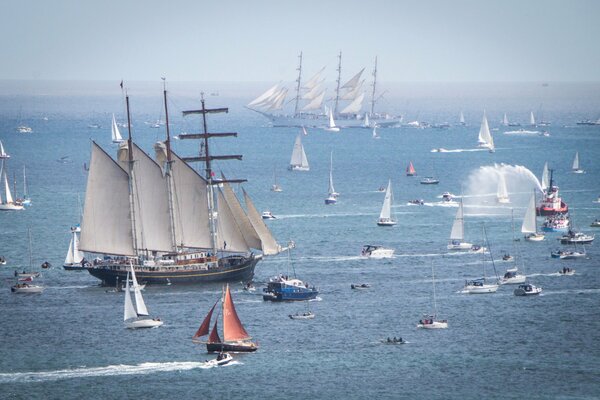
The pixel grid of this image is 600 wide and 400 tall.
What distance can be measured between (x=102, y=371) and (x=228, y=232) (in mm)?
41376

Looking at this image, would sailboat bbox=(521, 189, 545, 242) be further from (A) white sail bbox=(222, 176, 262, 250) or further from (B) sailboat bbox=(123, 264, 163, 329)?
(B) sailboat bbox=(123, 264, 163, 329)

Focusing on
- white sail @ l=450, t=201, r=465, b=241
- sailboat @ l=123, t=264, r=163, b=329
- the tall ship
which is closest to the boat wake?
sailboat @ l=123, t=264, r=163, b=329

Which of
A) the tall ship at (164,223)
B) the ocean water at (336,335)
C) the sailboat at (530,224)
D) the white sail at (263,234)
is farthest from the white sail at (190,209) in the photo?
the sailboat at (530,224)

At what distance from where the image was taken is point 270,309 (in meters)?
126

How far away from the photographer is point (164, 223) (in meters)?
144

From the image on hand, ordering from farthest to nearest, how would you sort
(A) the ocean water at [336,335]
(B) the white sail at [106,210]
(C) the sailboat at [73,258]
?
(C) the sailboat at [73,258] < (B) the white sail at [106,210] < (A) the ocean water at [336,335]

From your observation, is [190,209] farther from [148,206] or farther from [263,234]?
[263,234]

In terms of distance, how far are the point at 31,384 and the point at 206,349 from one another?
51.1 feet

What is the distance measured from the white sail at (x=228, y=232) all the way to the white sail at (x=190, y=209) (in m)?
1.62

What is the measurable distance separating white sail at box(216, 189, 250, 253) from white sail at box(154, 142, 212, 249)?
5.31ft

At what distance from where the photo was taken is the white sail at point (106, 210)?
142m

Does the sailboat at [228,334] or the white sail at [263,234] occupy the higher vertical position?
the white sail at [263,234]

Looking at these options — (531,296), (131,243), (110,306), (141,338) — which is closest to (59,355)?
(141,338)

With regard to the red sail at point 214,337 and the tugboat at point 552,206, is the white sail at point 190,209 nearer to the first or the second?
the red sail at point 214,337
